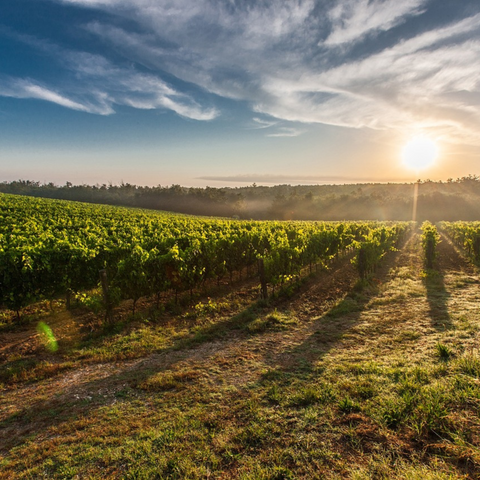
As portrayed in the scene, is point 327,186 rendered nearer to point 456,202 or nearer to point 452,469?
point 456,202

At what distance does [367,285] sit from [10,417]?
42.7 feet

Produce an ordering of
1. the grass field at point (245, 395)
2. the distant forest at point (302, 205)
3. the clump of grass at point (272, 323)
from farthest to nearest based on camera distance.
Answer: the distant forest at point (302, 205), the clump of grass at point (272, 323), the grass field at point (245, 395)

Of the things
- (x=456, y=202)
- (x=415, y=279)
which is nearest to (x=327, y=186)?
(x=456, y=202)

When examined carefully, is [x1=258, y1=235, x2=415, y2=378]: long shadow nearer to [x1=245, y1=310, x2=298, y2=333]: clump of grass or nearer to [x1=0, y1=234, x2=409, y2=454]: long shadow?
[x1=0, y1=234, x2=409, y2=454]: long shadow

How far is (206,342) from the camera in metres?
7.59

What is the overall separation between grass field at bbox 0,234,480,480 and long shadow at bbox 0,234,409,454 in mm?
31

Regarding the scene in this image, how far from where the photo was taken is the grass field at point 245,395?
11.6 feet

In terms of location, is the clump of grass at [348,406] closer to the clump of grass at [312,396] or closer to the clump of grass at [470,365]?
the clump of grass at [312,396]

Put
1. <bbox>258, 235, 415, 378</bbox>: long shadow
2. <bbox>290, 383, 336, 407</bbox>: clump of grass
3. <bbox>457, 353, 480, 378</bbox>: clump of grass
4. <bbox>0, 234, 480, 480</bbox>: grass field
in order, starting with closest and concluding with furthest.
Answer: <bbox>0, 234, 480, 480</bbox>: grass field, <bbox>290, 383, 336, 407</bbox>: clump of grass, <bbox>457, 353, 480, 378</bbox>: clump of grass, <bbox>258, 235, 415, 378</bbox>: long shadow

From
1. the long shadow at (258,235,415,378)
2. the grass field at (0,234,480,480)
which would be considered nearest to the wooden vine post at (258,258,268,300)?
the grass field at (0,234,480,480)

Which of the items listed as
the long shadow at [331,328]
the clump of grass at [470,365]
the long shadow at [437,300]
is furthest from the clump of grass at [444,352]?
the long shadow at [331,328]

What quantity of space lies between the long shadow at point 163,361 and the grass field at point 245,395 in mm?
31

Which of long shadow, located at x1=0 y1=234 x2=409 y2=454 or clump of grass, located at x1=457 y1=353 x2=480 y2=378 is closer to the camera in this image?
long shadow, located at x1=0 y1=234 x2=409 y2=454

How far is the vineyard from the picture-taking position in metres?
3.59
